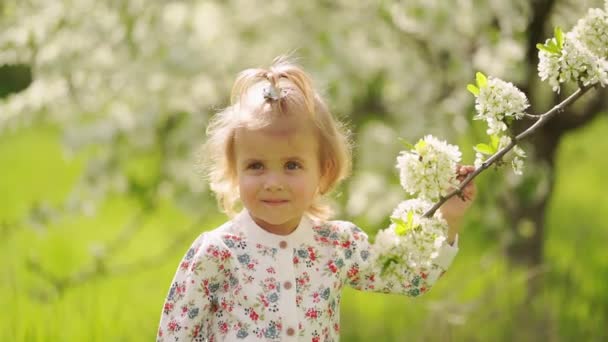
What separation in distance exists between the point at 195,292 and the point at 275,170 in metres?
0.34

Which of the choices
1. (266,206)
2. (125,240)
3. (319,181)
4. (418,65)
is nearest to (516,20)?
(418,65)

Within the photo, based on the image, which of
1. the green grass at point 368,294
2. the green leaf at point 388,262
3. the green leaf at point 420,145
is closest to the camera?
the green leaf at point 420,145

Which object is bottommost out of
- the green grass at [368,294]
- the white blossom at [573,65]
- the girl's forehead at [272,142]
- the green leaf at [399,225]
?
the green leaf at [399,225]

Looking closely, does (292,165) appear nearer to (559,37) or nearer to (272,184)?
(272,184)

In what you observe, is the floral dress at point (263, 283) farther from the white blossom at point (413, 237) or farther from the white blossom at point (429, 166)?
the white blossom at point (429, 166)

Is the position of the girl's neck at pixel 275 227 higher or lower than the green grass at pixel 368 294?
lower

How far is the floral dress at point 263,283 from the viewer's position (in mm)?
2225

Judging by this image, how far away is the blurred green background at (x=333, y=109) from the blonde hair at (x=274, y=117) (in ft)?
4.33

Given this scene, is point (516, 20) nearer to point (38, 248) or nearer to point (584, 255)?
point (584, 255)

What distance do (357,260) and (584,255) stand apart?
11.1 ft

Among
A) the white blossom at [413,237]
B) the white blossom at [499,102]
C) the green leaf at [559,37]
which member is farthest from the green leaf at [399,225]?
the green leaf at [559,37]

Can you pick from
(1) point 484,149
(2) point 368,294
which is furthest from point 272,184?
(2) point 368,294

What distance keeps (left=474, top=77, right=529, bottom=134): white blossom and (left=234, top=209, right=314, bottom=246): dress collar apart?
0.54m

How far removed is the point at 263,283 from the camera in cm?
224
